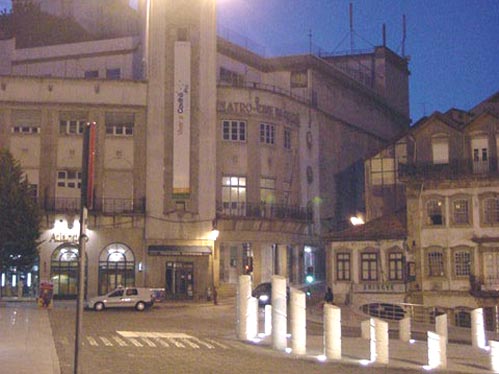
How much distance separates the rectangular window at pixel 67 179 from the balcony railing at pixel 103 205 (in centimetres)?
93

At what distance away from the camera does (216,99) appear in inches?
2228

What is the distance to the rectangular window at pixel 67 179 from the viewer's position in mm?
54000

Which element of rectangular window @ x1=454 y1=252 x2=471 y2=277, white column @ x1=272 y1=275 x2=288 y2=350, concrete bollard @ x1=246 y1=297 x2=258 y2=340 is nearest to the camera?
white column @ x1=272 y1=275 x2=288 y2=350

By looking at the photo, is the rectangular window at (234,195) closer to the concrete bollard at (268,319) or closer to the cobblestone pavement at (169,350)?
the cobblestone pavement at (169,350)

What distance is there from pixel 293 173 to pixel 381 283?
53.8 ft

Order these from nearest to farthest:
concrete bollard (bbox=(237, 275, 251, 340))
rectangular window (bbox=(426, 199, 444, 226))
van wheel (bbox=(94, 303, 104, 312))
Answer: concrete bollard (bbox=(237, 275, 251, 340)) < van wheel (bbox=(94, 303, 104, 312)) < rectangular window (bbox=(426, 199, 444, 226))

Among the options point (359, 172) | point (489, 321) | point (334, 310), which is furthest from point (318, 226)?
point (334, 310)

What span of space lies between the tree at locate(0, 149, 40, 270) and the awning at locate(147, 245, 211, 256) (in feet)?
27.4

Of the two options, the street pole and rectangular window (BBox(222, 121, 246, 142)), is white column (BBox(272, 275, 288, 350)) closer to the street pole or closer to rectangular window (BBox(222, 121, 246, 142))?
the street pole

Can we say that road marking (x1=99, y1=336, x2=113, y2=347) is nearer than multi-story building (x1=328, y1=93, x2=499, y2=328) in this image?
Yes

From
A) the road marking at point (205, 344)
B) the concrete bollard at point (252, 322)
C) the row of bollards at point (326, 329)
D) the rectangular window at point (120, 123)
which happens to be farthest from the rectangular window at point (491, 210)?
the road marking at point (205, 344)

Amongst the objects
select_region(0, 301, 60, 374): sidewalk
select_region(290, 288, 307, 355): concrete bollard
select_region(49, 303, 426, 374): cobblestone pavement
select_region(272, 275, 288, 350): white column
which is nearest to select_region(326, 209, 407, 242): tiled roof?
select_region(49, 303, 426, 374): cobblestone pavement

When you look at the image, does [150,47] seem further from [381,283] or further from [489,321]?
[489,321]

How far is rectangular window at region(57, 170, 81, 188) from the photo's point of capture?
54000mm
